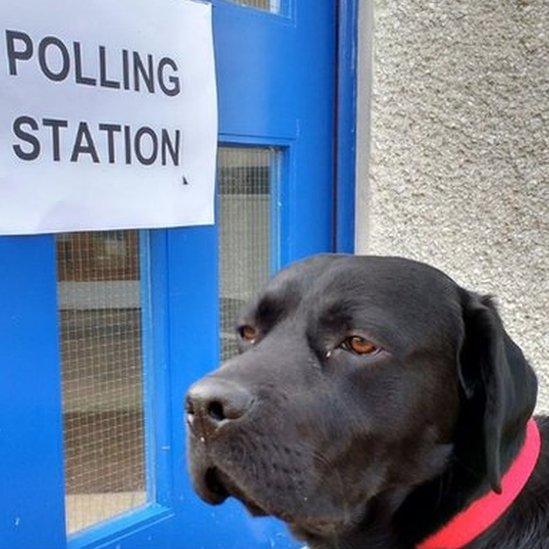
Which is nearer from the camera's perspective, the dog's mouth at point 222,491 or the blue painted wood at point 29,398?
the dog's mouth at point 222,491

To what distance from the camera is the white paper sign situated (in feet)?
5.77

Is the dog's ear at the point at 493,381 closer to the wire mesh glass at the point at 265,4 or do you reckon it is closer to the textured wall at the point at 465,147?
the textured wall at the point at 465,147

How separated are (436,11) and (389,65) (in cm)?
20

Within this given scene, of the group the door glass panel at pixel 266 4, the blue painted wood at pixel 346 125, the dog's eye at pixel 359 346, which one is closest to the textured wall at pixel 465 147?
the blue painted wood at pixel 346 125

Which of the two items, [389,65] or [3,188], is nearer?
[3,188]

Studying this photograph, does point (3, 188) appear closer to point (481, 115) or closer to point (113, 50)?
point (113, 50)

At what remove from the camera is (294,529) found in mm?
1739

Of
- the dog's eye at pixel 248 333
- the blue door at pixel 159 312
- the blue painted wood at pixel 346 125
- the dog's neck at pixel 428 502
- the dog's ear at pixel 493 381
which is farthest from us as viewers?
the blue painted wood at pixel 346 125

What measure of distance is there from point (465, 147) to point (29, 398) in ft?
4.62

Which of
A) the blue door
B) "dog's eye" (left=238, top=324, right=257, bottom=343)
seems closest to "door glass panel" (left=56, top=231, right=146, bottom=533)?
the blue door

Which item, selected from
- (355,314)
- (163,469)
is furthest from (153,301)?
(355,314)

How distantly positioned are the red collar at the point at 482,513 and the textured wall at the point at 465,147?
0.92 meters

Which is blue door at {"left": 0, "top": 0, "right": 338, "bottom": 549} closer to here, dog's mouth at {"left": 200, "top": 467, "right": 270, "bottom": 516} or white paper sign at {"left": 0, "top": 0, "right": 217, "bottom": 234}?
white paper sign at {"left": 0, "top": 0, "right": 217, "bottom": 234}

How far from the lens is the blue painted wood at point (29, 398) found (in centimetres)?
183
